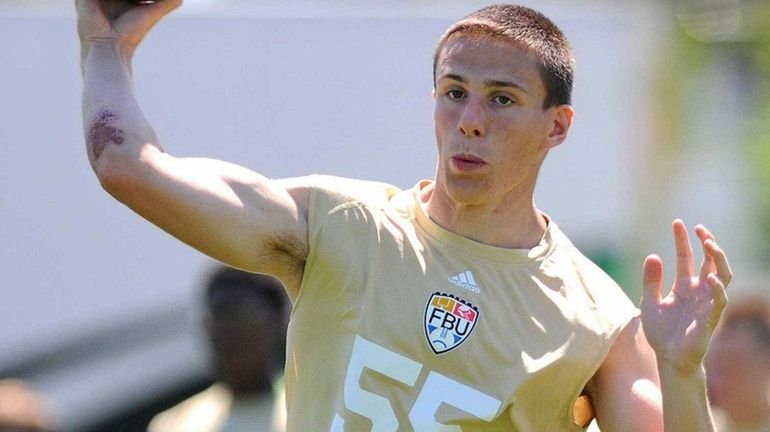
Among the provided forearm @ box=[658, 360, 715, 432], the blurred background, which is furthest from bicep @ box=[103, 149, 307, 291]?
the blurred background

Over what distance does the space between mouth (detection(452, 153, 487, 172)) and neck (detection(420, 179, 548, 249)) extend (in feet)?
0.32

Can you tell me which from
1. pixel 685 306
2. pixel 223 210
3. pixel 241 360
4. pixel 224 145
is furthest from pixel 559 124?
pixel 224 145

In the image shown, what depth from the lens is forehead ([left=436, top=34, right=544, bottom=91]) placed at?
4.14m

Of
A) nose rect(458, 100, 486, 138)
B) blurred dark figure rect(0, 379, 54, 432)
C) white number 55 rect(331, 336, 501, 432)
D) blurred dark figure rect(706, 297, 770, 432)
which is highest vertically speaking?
nose rect(458, 100, 486, 138)

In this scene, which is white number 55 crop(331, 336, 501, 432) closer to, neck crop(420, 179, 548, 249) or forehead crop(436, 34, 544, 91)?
neck crop(420, 179, 548, 249)

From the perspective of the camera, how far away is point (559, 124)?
14.3ft

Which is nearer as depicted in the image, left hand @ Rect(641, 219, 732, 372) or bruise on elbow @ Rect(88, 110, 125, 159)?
bruise on elbow @ Rect(88, 110, 125, 159)

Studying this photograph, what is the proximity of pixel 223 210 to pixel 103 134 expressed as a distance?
320 millimetres

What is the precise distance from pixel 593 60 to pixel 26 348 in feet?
9.28

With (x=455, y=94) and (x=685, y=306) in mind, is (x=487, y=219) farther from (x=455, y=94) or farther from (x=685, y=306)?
(x=685, y=306)

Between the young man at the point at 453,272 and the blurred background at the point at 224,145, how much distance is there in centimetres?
330

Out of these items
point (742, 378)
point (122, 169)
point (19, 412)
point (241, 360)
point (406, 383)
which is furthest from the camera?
point (241, 360)

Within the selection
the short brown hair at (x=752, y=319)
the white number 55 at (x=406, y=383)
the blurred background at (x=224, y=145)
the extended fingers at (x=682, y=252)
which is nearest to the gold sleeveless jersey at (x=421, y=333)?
the white number 55 at (x=406, y=383)

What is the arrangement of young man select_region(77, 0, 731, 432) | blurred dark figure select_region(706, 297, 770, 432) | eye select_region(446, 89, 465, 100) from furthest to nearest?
blurred dark figure select_region(706, 297, 770, 432)
eye select_region(446, 89, 465, 100)
young man select_region(77, 0, 731, 432)
